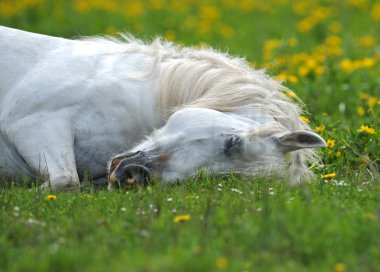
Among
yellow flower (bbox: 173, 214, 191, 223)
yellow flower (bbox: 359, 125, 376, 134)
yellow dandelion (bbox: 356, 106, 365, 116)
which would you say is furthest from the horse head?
yellow dandelion (bbox: 356, 106, 365, 116)

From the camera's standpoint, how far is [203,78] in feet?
18.0

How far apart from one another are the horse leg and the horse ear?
124 cm

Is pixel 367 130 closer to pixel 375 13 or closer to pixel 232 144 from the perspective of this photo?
pixel 232 144

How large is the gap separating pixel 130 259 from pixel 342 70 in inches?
215

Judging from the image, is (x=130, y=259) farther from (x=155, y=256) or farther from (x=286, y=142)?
(x=286, y=142)

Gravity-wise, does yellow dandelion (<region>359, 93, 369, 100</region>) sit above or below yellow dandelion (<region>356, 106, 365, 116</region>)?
above

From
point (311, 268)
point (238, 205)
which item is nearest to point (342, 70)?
point (238, 205)

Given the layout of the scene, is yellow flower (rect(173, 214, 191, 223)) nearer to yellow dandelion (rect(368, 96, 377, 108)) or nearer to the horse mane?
the horse mane

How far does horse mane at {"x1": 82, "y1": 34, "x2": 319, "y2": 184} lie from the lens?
520 centimetres

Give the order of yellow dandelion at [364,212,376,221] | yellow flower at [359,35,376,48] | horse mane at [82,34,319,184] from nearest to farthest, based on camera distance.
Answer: yellow dandelion at [364,212,376,221], horse mane at [82,34,319,184], yellow flower at [359,35,376,48]

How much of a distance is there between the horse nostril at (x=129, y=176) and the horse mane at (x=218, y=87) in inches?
23.6

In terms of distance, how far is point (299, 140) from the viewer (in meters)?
4.84

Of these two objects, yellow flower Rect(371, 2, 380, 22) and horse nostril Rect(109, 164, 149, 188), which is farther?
yellow flower Rect(371, 2, 380, 22)


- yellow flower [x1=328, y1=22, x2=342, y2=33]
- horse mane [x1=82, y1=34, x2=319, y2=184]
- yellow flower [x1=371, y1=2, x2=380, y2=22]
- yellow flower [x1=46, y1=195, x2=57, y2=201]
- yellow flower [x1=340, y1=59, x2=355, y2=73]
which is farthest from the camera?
yellow flower [x1=371, y1=2, x2=380, y2=22]
